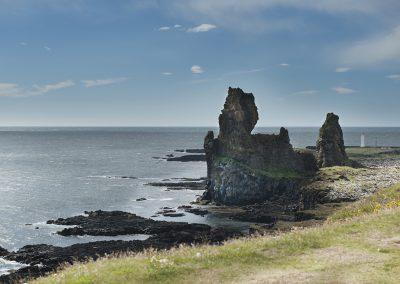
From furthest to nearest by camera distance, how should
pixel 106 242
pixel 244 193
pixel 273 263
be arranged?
pixel 244 193 → pixel 106 242 → pixel 273 263

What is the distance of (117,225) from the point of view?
7419cm

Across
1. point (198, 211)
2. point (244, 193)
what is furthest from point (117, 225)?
point (244, 193)

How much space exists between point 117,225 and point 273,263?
59208mm

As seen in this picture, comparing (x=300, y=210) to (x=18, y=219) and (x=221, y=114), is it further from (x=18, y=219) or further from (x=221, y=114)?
(x=18, y=219)

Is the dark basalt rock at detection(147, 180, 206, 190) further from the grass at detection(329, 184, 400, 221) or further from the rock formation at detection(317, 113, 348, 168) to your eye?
the grass at detection(329, 184, 400, 221)

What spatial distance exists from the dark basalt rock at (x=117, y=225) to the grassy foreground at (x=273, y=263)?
49991 millimetres

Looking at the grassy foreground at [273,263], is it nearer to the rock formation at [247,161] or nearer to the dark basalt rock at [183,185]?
the rock formation at [247,161]

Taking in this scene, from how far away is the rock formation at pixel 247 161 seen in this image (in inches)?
3831

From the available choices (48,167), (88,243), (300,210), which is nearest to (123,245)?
(88,243)

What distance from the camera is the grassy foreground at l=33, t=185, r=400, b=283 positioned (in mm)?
16000

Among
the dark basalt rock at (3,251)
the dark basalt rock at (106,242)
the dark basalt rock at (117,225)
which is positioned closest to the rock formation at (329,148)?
the dark basalt rock at (117,225)

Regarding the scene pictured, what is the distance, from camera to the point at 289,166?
354 ft

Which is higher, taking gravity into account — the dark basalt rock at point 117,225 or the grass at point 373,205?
the grass at point 373,205

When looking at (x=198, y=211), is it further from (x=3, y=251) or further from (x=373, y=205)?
(x=373, y=205)
